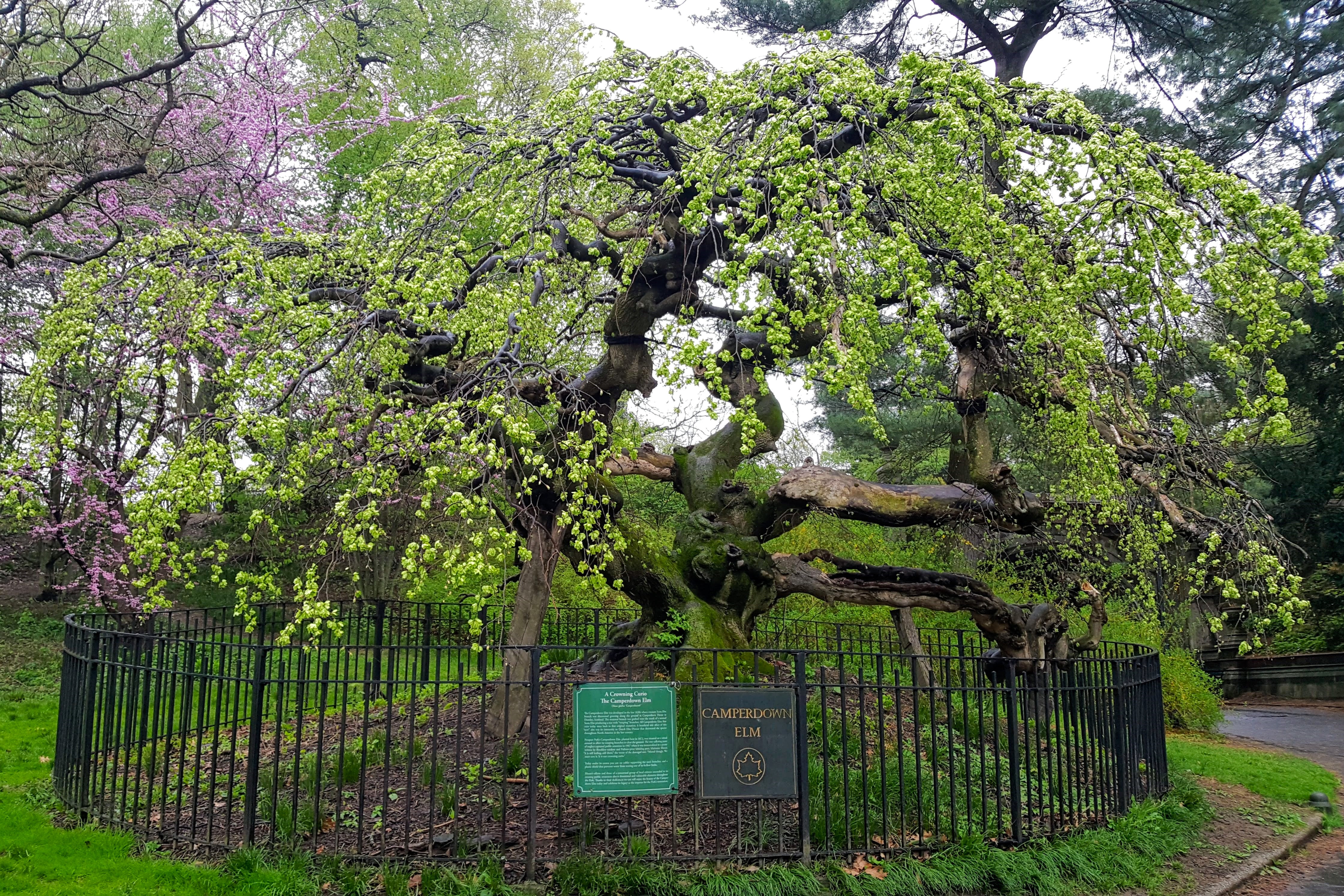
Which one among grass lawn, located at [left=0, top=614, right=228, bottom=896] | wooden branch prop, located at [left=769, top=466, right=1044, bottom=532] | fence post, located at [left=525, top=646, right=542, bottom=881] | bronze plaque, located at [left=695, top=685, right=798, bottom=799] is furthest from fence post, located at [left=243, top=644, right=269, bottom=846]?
wooden branch prop, located at [left=769, top=466, right=1044, bottom=532]

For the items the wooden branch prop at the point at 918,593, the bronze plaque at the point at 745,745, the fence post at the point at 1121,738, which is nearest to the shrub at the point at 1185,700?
the wooden branch prop at the point at 918,593

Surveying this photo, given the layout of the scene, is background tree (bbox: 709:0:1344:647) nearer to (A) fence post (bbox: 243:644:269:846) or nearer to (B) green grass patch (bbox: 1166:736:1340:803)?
(B) green grass patch (bbox: 1166:736:1340:803)

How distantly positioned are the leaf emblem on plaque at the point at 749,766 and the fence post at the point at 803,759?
0.28m

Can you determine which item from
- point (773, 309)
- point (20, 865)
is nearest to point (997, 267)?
point (773, 309)

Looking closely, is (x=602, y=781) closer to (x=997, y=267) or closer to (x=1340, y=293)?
(x=997, y=267)

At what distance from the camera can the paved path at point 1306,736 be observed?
6.68m

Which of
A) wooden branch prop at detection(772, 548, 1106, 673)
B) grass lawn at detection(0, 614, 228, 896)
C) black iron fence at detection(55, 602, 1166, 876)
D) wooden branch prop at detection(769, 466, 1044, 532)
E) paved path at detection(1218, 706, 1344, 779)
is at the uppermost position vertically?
wooden branch prop at detection(769, 466, 1044, 532)

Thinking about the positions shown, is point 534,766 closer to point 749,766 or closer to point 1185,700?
point 749,766

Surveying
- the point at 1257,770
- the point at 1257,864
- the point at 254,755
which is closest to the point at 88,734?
the point at 254,755

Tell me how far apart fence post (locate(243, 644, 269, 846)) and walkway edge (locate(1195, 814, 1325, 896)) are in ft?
21.2

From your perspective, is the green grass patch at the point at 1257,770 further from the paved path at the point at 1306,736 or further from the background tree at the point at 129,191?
the background tree at the point at 129,191

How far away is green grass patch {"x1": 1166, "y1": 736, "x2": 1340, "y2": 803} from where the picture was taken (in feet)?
31.8

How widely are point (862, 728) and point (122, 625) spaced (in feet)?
34.9

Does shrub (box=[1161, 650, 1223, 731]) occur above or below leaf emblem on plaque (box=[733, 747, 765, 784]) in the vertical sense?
below
